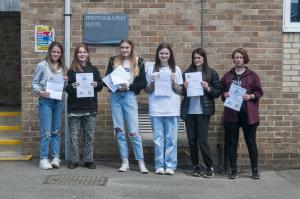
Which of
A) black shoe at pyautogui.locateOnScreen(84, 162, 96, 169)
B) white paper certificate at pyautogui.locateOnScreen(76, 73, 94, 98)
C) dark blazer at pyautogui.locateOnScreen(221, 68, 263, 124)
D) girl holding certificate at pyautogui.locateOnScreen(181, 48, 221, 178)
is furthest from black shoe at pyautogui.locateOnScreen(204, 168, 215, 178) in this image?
white paper certificate at pyautogui.locateOnScreen(76, 73, 94, 98)

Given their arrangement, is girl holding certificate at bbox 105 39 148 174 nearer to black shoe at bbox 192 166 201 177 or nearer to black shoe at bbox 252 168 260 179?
black shoe at bbox 192 166 201 177

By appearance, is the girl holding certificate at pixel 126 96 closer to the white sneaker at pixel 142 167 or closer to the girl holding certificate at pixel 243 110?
the white sneaker at pixel 142 167

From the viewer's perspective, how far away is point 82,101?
8195mm

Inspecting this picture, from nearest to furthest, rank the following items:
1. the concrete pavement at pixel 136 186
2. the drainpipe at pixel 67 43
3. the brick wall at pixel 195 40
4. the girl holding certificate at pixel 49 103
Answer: the concrete pavement at pixel 136 186 < the girl holding certificate at pixel 49 103 < the drainpipe at pixel 67 43 < the brick wall at pixel 195 40

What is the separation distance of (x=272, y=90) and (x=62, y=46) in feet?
11.0

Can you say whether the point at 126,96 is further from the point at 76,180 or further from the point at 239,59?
the point at 239,59

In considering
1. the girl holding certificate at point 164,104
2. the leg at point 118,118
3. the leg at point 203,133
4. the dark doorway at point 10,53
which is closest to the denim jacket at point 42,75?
the leg at point 118,118

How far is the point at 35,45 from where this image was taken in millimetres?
8852

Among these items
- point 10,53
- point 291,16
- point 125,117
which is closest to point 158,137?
point 125,117

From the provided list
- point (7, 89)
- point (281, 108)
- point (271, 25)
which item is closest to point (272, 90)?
point (281, 108)

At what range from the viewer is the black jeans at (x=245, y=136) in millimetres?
8031

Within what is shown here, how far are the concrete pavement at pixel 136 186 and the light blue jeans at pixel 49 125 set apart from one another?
0.99 feet

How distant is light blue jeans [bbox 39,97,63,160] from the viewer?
26.9ft

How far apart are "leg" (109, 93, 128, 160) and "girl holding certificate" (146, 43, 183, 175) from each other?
434 mm
